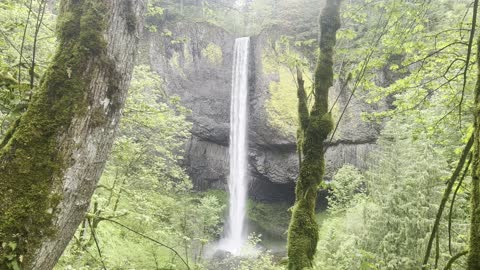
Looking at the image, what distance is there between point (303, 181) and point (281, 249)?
1639 centimetres

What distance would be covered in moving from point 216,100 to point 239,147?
329 centimetres

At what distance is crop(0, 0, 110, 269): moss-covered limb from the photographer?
4.91 feet

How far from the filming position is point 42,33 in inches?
228

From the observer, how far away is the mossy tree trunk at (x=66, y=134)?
152 cm

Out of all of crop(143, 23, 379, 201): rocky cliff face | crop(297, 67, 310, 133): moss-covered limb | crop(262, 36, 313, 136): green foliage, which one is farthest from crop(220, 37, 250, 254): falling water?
crop(297, 67, 310, 133): moss-covered limb

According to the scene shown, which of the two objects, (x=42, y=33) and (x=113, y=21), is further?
(x=42, y=33)

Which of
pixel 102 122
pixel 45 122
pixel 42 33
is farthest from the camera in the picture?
pixel 42 33

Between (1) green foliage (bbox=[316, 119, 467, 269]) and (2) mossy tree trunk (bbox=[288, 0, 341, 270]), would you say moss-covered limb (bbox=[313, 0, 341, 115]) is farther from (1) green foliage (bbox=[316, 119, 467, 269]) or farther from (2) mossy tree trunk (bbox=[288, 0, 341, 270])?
(1) green foliage (bbox=[316, 119, 467, 269])

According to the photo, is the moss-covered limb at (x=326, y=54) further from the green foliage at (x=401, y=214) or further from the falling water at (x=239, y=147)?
the falling water at (x=239, y=147)

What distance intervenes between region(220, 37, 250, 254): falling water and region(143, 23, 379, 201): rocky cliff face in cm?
38

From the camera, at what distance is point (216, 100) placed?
20828 mm

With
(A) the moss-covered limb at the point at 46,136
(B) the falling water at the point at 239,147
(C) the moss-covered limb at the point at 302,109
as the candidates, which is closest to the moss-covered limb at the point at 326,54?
(C) the moss-covered limb at the point at 302,109

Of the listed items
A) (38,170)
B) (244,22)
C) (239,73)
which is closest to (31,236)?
(38,170)

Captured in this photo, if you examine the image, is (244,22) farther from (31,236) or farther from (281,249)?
(31,236)
